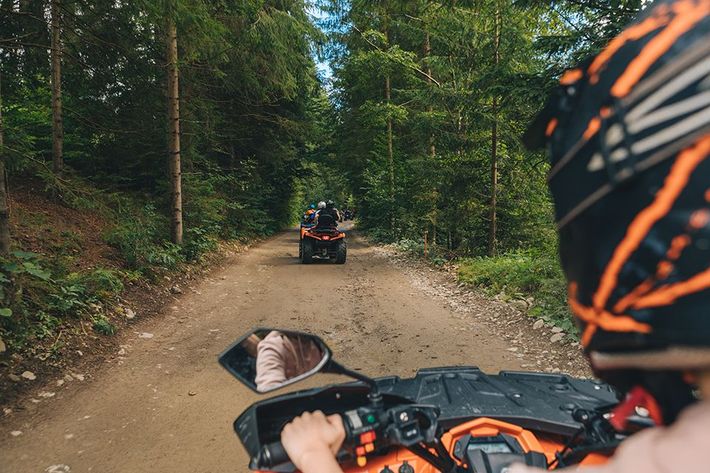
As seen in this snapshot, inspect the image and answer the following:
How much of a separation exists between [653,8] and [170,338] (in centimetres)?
576

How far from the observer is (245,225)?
53.3 ft

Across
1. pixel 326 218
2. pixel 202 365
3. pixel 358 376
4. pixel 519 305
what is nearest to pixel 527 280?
pixel 519 305

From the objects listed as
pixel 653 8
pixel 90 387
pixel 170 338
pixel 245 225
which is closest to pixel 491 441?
pixel 653 8

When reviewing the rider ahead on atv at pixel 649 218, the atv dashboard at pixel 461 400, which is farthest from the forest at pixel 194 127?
the rider ahead on atv at pixel 649 218

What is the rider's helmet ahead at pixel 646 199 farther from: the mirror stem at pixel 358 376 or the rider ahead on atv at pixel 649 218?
the mirror stem at pixel 358 376

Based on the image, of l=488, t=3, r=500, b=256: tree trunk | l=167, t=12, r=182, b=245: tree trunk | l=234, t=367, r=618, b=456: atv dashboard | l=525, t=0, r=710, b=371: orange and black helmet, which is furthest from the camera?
l=167, t=12, r=182, b=245: tree trunk

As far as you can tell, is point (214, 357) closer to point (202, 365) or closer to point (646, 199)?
point (202, 365)

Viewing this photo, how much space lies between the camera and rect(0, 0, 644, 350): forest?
17.4ft

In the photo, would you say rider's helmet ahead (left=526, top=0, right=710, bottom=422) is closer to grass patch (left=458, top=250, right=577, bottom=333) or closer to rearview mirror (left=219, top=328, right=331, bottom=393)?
rearview mirror (left=219, top=328, right=331, bottom=393)

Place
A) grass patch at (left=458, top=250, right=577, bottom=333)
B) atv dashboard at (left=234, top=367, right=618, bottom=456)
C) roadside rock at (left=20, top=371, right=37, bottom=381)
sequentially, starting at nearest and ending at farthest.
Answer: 1. atv dashboard at (left=234, top=367, right=618, bottom=456)
2. roadside rock at (left=20, top=371, right=37, bottom=381)
3. grass patch at (left=458, top=250, right=577, bottom=333)

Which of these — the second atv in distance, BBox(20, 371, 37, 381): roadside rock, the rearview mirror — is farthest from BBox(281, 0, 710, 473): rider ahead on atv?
the second atv in distance

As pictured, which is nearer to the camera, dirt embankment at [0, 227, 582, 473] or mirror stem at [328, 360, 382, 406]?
mirror stem at [328, 360, 382, 406]

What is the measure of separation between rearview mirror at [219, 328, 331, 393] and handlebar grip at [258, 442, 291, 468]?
17 cm

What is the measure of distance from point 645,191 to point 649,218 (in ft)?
0.12
